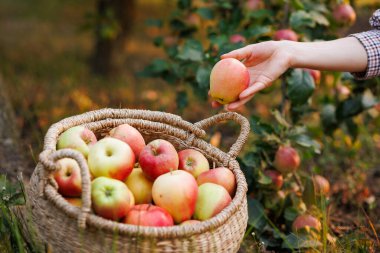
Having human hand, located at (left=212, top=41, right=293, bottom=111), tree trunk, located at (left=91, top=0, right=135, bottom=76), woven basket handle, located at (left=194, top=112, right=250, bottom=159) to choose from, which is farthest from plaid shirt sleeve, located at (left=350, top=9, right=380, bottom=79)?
tree trunk, located at (left=91, top=0, right=135, bottom=76)

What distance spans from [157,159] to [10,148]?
148 cm

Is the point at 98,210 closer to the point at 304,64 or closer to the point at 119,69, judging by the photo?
the point at 304,64

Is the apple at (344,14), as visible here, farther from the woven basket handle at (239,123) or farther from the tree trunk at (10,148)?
the tree trunk at (10,148)

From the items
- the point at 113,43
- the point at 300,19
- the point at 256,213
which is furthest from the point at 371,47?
the point at 113,43

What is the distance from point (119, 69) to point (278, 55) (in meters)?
3.46

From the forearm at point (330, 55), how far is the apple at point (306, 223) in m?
0.69

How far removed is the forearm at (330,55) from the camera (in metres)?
1.96

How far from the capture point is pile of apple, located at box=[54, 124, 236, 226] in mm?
1604

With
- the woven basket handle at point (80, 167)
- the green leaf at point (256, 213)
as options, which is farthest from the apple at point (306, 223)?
the woven basket handle at point (80, 167)

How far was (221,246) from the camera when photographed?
5.36ft

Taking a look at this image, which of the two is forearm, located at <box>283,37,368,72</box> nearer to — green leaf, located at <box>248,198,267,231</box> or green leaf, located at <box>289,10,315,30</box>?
green leaf, located at <box>289,10,315,30</box>

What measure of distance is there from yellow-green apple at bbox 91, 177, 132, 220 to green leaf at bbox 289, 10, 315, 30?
1.30 m

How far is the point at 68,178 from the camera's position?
1.65 meters

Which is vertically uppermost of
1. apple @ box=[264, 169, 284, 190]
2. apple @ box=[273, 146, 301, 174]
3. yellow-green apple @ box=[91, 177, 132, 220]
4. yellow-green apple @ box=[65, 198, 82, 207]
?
yellow-green apple @ box=[91, 177, 132, 220]
